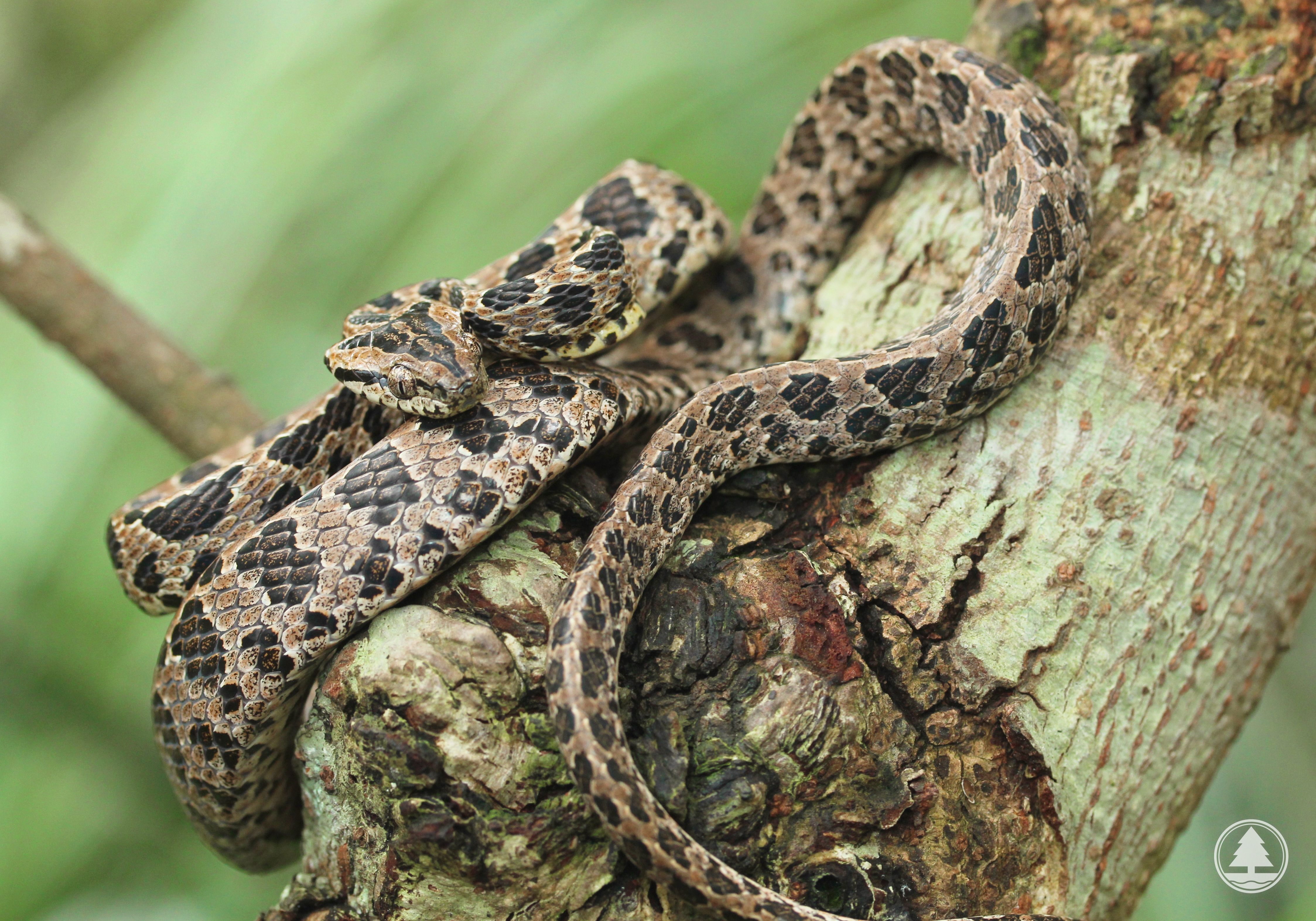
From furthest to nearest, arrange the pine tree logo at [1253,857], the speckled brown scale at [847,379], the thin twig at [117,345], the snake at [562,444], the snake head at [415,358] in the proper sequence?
the thin twig at [117,345] → the pine tree logo at [1253,857] → the snake head at [415,358] → the snake at [562,444] → the speckled brown scale at [847,379]

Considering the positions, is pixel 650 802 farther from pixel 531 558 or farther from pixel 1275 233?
pixel 1275 233

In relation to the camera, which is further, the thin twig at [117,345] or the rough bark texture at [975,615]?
the thin twig at [117,345]

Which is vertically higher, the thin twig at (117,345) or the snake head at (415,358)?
the snake head at (415,358)

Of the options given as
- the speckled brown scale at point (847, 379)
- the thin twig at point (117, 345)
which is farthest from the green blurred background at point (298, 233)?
the speckled brown scale at point (847, 379)

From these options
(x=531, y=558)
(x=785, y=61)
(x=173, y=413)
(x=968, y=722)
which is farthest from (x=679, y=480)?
(x=785, y=61)

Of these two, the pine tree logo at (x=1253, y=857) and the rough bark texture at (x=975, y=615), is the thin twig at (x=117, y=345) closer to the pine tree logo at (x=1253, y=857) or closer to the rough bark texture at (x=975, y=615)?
the rough bark texture at (x=975, y=615)

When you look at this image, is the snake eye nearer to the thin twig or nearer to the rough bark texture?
the rough bark texture

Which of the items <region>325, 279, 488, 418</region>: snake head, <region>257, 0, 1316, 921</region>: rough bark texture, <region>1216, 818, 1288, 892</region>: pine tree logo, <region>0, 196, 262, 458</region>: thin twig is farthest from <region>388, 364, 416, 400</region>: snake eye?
<region>1216, 818, 1288, 892</region>: pine tree logo

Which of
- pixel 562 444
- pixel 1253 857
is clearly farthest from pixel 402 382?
pixel 1253 857
